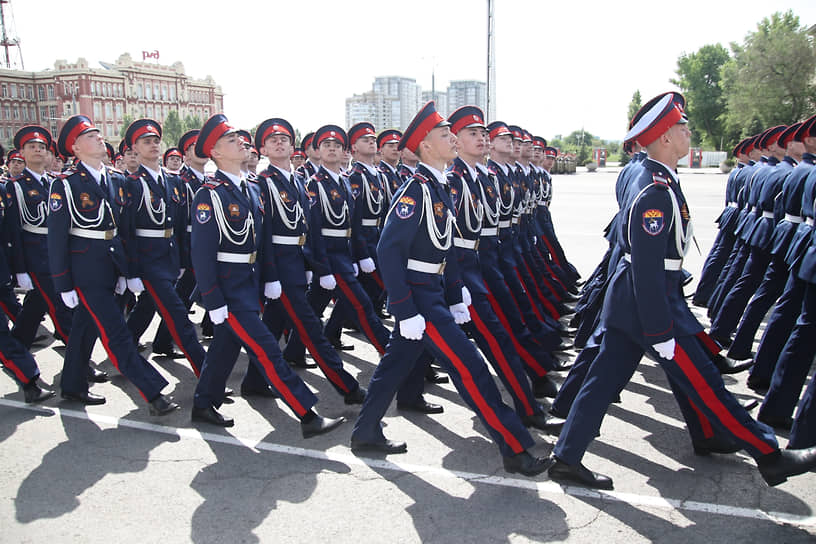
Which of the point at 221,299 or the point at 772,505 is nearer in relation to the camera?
the point at 772,505

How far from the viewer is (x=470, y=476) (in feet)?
12.6

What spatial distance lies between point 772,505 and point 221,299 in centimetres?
337

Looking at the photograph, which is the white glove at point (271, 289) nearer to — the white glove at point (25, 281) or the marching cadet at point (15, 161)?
the white glove at point (25, 281)

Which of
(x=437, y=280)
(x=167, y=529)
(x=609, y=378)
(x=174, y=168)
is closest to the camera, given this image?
(x=167, y=529)

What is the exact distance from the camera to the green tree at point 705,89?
7906 centimetres

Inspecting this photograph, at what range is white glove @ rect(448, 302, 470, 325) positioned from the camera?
417 centimetres

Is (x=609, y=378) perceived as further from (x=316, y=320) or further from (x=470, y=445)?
(x=316, y=320)

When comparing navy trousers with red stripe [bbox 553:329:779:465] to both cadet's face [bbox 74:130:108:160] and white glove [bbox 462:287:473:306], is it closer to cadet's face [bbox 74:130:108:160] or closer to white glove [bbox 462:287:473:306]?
white glove [bbox 462:287:473:306]

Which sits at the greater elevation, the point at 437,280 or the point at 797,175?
the point at 797,175

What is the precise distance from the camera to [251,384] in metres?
5.29

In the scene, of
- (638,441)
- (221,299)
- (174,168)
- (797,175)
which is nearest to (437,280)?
(221,299)

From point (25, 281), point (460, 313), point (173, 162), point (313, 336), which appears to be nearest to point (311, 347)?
point (313, 336)

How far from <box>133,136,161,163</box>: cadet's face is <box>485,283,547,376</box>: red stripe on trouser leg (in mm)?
3015

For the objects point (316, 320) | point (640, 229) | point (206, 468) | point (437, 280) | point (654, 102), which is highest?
point (654, 102)
